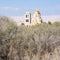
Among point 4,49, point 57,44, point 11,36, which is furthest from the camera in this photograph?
point 57,44

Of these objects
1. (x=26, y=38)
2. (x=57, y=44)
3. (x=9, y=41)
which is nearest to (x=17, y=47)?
(x=9, y=41)

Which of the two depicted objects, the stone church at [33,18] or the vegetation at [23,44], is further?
the stone church at [33,18]

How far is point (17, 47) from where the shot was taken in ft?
82.9

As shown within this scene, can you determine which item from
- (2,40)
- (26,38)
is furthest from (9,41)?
(26,38)

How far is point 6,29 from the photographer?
26578 mm

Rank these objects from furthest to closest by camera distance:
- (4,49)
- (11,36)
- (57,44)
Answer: (57,44), (11,36), (4,49)

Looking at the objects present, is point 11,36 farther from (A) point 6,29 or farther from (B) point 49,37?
(B) point 49,37

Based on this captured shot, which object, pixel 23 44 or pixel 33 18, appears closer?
pixel 23 44

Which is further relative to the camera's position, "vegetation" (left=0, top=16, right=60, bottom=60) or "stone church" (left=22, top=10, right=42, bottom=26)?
"stone church" (left=22, top=10, right=42, bottom=26)

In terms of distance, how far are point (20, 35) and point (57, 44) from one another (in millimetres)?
3303

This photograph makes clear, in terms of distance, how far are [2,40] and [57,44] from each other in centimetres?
551

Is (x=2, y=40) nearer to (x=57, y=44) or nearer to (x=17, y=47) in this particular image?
(x=17, y=47)

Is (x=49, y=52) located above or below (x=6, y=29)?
below

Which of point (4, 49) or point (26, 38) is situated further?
point (26, 38)
